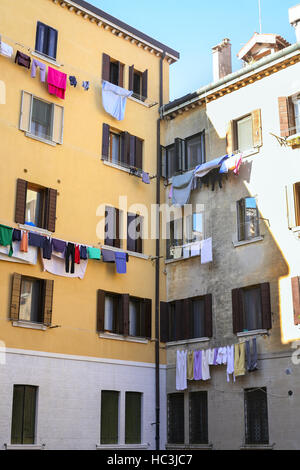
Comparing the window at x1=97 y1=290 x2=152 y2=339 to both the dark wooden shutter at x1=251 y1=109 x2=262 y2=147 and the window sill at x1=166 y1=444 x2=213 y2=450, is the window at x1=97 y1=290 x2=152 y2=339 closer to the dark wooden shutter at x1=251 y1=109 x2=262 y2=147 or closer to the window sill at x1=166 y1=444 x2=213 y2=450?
the window sill at x1=166 y1=444 x2=213 y2=450

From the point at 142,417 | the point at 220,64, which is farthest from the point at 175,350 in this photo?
the point at 220,64

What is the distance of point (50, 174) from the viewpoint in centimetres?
2497

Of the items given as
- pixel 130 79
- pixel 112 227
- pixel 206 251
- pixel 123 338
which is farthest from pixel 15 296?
pixel 130 79

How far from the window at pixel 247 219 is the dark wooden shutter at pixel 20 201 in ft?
28.6

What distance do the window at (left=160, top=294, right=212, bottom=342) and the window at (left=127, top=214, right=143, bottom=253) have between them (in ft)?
8.98

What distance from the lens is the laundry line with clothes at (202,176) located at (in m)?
26.0

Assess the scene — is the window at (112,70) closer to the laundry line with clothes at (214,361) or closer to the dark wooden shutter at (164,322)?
the dark wooden shutter at (164,322)

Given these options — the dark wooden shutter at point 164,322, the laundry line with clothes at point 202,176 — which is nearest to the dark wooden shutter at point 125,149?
the laundry line with clothes at point 202,176

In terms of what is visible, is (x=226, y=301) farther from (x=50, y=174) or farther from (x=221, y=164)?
(x=50, y=174)

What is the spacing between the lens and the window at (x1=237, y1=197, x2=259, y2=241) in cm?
2505

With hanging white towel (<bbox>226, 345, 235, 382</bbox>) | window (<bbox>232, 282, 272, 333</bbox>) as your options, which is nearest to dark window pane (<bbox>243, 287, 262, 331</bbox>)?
window (<bbox>232, 282, 272, 333</bbox>)

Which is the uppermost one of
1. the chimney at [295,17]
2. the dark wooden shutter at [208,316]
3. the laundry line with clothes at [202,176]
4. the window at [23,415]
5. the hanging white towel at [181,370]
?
the chimney at [295,17]

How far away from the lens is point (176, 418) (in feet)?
84.9

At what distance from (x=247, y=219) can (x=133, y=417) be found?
30.5ft
